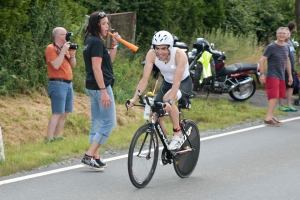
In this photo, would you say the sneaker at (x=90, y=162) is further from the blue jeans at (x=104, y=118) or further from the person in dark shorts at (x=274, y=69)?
the person in dark shorts at (x=274, y=69)

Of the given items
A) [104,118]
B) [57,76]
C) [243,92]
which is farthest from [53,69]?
[243,92]

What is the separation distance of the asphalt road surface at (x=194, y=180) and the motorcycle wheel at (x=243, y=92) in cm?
548

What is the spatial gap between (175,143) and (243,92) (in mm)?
8296

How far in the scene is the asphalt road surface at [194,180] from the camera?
26.8 ft

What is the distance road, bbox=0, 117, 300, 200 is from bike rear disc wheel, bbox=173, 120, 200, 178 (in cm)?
11

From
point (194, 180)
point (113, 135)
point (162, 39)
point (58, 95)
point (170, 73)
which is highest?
point (162, 39)

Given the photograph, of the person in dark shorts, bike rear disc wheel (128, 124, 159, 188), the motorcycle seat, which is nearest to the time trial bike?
bike rear disc wheel (128, 124, 159, 188)

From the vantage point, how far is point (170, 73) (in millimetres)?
8797

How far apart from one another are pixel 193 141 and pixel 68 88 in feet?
8.78

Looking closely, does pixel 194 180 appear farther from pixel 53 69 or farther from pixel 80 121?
pixel 80 121

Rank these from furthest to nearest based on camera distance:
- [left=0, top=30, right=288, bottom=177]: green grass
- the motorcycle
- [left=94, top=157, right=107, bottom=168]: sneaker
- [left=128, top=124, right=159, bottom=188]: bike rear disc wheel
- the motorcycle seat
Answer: the motorcycle seat → the motorcycle → [left=0, top=30, right=288, bottom=177]: green grass → [left=94, top=157, right=107, bottom=168]: sneaker → [left=128, top=124, right=159, bottom=188]: bike rear disc wheel

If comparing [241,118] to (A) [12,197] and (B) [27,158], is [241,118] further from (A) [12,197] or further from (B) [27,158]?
(A) [12,197]

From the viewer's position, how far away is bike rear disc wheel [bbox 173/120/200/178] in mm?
8922

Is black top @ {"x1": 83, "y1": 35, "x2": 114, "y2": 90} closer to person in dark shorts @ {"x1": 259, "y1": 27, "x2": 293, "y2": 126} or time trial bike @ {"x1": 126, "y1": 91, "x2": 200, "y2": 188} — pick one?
time trial bike @ {"x1": 126, "y1": 91, "x2": 200, "y2": 188}
